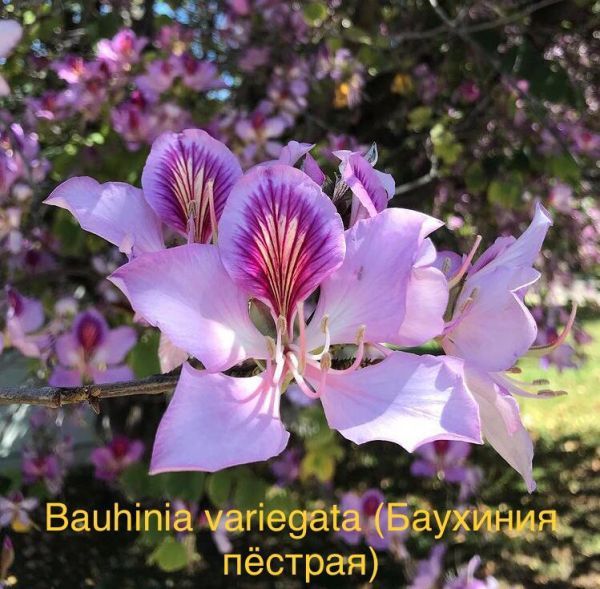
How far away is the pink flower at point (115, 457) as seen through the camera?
194 cm

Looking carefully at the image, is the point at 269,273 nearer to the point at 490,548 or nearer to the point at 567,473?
the point at 490,548

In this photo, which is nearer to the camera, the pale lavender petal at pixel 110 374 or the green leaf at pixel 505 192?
the pale lavender petal at pixel 110 374

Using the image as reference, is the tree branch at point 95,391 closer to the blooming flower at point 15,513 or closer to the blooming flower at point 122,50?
the blooming flower at point 15,513

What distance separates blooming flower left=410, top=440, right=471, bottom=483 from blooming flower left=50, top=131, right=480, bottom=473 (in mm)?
1776

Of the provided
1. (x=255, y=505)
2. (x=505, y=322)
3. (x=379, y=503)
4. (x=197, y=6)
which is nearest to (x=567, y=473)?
(x=379, y=503)

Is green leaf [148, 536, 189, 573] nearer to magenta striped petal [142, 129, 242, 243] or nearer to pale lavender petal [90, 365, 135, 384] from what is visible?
pale lavender petal [90, 365, 135, 384]

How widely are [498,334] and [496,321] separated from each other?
11 millimetres

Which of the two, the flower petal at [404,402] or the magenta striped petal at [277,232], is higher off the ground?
the magenta striped petal at [277,232]

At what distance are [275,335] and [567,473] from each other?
3.87 metres

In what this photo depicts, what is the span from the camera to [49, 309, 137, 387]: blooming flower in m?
1.27

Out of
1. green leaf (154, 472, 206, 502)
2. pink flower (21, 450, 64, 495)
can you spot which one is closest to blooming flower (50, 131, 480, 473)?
green leaf (154, 472, 206, 502)

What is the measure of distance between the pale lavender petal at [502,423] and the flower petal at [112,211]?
301 mm

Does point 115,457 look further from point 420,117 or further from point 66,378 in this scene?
point 420,117

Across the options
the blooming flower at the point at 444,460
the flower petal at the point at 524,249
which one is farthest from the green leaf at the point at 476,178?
the flower petal at the point at 524,249
